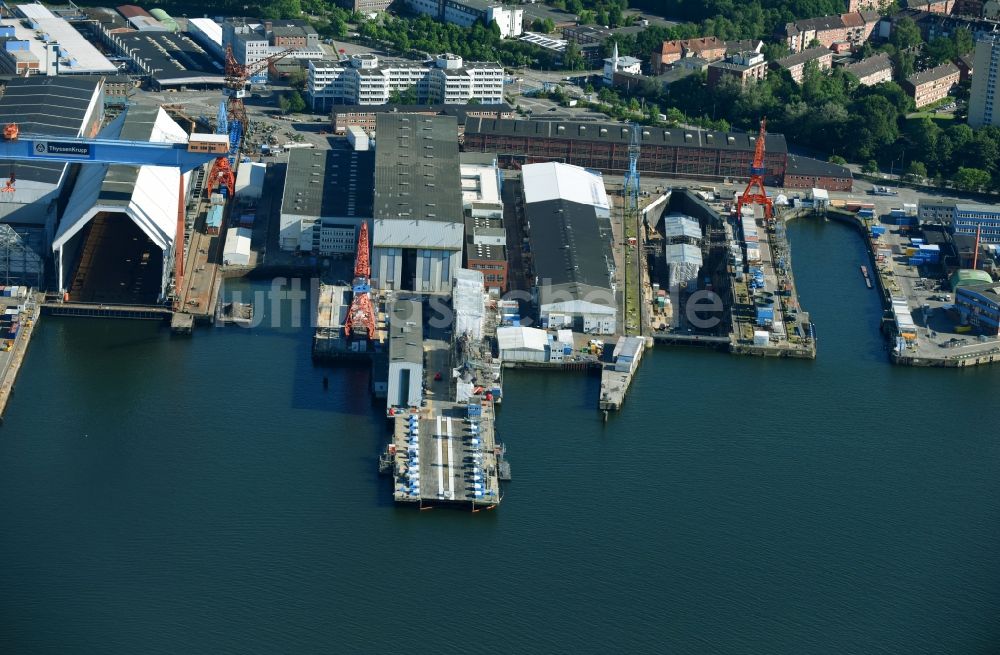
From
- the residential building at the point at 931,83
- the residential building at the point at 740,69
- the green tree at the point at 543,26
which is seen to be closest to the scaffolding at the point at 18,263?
the residential building at the point at 740,69

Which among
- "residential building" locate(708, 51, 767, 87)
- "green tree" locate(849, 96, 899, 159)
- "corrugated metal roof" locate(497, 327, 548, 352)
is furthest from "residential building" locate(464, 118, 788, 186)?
"corrugated metal roof" locate(497, 327, 548, 352)

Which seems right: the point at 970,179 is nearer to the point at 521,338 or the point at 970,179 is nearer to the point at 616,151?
the point at 616,151

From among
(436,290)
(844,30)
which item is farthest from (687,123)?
(436,290)

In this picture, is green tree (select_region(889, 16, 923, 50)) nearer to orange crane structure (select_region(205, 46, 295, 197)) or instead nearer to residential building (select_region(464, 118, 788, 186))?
residential building (select_region(464, 118, 788, 186))

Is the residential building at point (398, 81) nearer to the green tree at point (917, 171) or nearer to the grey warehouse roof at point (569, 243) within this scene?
the grey warehouse roof at point (569, 243)

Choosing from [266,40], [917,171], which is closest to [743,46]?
[917,171]

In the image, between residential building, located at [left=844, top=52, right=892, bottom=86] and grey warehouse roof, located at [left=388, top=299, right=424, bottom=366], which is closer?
grey warehouse roof, located at [left=388, top=299, right=424, bottom=366]
